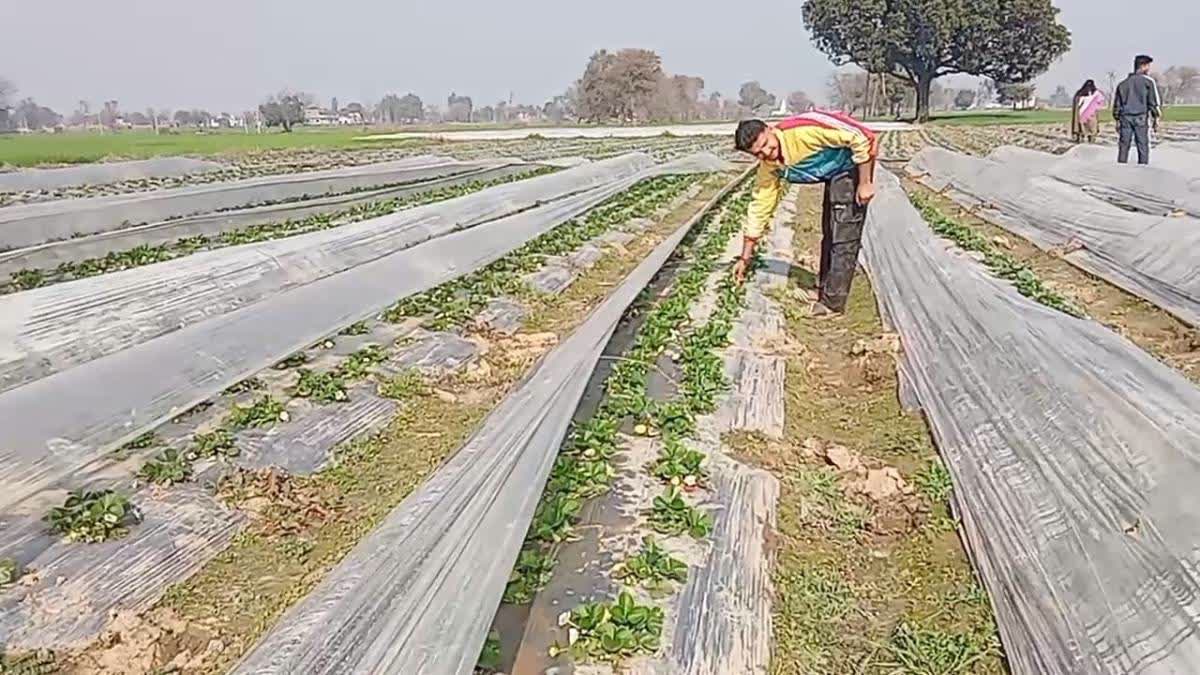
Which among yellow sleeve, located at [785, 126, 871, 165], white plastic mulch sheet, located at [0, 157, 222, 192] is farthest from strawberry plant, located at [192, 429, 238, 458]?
white plastic mulch sheet, located at [0, 157, 222, 192]

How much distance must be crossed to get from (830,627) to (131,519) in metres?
2.52

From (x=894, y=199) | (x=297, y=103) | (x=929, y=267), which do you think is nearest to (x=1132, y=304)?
(x=929, y=267)

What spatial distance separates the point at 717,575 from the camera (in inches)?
128

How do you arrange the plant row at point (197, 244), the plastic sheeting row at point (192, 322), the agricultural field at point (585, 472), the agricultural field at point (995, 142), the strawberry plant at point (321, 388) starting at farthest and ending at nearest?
the agricultural field at point (995, 142), the plant row at point (197, 244), the strawberry plant at point (321, 388), the plastic sheeting row at point (192, 322), the agricultural field at point (585, 472)

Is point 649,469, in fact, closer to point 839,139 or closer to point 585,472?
point 585,472

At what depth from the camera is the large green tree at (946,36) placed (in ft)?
166

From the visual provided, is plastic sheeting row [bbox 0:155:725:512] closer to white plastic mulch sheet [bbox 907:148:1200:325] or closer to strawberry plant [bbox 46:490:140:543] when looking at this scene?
strawberry plant [bbox 46:490:140:543]

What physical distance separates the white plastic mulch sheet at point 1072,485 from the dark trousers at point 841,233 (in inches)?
82.6

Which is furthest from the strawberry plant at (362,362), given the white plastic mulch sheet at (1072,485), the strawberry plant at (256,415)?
the white plastic mulch sheet at (1072,485)

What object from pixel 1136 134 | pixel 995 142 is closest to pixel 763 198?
pixel 1136 134

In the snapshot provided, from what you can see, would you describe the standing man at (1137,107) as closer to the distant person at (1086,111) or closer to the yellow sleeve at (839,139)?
the distant person at (1086,111)

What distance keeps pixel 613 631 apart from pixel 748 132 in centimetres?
433

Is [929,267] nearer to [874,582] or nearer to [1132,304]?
[1132,304]

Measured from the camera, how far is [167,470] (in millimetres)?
4020
